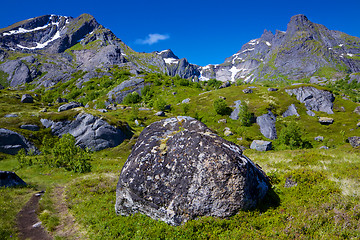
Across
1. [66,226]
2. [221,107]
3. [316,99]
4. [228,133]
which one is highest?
[316,99]

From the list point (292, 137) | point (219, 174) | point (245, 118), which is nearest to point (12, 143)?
point (219, 174)

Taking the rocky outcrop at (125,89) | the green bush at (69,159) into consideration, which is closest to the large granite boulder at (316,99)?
the green bush at (69,159)

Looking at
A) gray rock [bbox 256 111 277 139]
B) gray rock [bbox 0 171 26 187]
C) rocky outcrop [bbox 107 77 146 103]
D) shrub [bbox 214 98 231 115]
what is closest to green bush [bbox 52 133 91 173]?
gray rock [bbox 0 171 26 187]

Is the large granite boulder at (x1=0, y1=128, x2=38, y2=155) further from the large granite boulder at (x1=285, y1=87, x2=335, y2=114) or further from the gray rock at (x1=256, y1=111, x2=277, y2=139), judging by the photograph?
the large granite boulder at (x1=285, y1=87, x2=335, y2=114)

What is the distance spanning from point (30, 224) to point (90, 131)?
39.0 meters

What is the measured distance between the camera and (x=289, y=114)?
3282 inches

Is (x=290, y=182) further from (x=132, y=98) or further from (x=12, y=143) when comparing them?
(x=132, y=98)

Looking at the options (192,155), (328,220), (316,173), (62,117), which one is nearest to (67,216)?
(192,155)

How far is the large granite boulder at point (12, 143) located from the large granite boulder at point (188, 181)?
45.0m

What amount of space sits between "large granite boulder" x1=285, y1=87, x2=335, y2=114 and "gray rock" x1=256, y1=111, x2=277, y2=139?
83.9 feet

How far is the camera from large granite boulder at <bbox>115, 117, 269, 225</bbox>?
10.6 metres

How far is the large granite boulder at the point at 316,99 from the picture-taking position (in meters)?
86.8

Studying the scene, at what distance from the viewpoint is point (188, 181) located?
1122 cm

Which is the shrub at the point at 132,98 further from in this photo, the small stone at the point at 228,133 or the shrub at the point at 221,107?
the small stone at the point at 228,133
